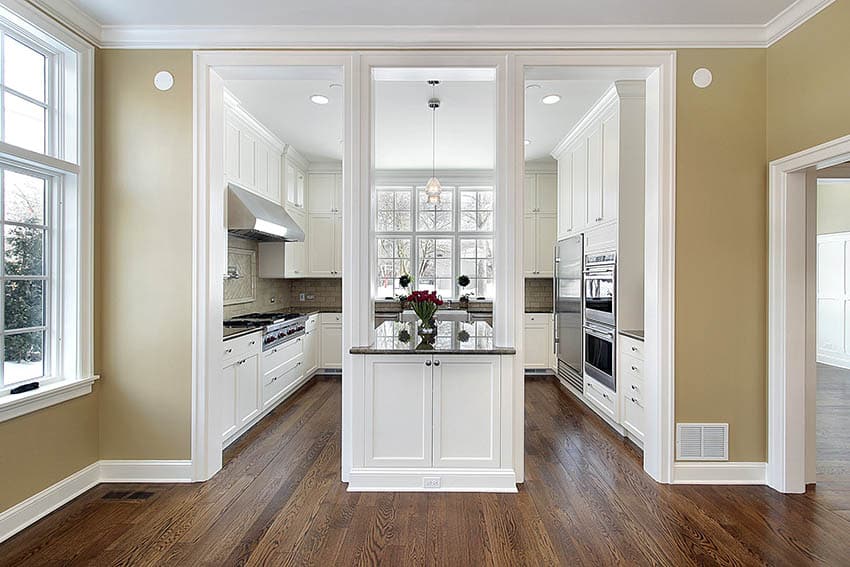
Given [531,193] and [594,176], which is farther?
[531,193]

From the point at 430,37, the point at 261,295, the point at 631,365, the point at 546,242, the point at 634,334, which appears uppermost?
the point at 430,37

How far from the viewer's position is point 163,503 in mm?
2787

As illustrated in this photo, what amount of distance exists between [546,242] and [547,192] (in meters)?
0.70

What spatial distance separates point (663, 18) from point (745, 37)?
595 mm

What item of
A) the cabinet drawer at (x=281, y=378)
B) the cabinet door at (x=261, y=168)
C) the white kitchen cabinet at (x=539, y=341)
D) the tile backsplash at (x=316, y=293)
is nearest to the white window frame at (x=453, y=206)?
the tile backsplash at (x=316, y=293)

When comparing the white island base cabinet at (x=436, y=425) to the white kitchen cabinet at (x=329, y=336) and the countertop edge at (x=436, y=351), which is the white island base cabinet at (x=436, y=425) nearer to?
the countertop edge at (x=436, y=351)

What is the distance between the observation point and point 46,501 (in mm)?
2631

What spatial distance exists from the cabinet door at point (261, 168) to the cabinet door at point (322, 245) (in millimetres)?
1506

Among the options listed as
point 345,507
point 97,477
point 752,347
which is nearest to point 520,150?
point 752,347

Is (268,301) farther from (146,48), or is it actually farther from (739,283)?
(739,283)

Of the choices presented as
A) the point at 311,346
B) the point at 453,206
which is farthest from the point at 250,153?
the point at 453,206

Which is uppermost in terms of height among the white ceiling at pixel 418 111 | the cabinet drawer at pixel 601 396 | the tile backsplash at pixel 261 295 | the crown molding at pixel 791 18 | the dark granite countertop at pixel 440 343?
the white ceiling at pixel 418 111

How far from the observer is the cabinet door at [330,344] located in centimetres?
644

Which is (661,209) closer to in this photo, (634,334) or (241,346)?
(634,334)
